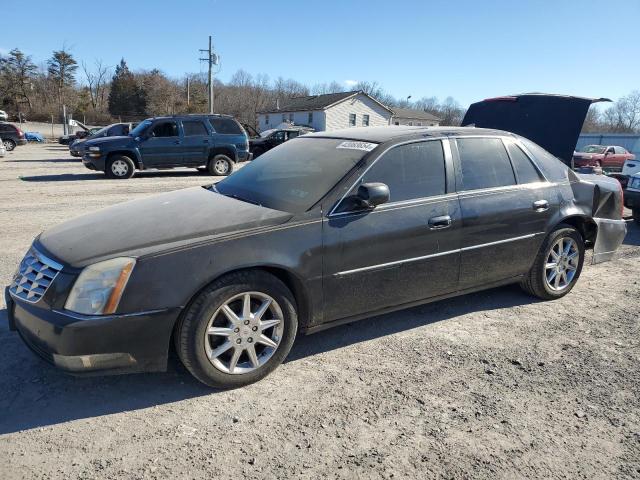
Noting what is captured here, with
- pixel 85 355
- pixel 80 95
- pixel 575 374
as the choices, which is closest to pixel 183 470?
pixel 85 355

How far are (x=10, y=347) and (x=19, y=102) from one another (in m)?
71.7

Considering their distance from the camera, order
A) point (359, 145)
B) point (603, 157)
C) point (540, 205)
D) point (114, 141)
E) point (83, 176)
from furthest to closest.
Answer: point (603, 157)
point (83, 176)
point (114, 141)
point (540, 205)
point (359, 145)

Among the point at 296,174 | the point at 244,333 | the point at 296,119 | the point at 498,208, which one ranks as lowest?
the point at 244,333

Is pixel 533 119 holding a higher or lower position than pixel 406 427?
higher

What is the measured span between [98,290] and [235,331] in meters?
0.85

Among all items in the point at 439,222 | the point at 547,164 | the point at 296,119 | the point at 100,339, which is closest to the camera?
the point at 100,339

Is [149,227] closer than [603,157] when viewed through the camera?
Yes

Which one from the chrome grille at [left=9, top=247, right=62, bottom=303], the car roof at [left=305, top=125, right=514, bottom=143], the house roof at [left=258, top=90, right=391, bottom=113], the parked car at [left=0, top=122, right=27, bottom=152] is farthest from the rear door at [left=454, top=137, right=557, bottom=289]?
the house roof at [left=258, top=90, right=391, bottom=113]

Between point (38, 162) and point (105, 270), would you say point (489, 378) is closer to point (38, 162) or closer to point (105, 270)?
point (105, 270)

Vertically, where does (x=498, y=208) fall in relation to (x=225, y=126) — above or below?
below

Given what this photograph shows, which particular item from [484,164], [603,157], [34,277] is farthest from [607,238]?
[603,157]

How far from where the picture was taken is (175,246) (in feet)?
9.48

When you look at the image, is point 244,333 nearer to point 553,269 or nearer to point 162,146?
point 553,269

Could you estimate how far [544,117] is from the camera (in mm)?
Answer: 7371
